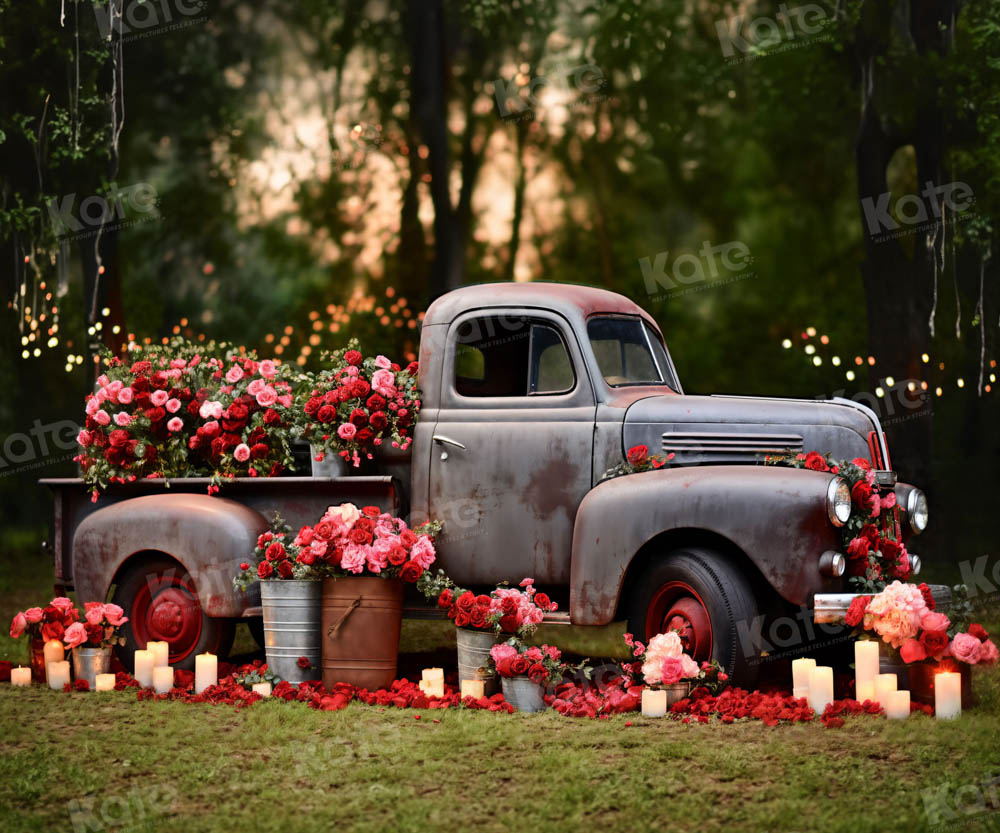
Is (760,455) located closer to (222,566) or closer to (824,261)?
(222,566)

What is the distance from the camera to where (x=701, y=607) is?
6082mm

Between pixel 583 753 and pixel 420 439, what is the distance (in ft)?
7.57

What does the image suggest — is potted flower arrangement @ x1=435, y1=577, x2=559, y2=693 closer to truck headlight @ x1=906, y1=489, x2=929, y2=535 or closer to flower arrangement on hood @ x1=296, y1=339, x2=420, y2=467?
flower arrangement on hood @ x1=296, y1=339, x2=420, y2=467

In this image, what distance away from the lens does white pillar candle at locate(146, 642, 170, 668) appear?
696cm

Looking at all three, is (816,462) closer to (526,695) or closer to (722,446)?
(722,446)

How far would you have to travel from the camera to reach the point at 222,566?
692cm

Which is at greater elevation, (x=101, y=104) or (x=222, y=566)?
(x=101, y=104)

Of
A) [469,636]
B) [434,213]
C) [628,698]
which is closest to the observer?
[628,698]

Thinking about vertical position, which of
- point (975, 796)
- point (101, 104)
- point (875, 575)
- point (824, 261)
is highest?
point (101, 104)

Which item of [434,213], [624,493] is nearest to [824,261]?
[434,213]

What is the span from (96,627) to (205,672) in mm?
775

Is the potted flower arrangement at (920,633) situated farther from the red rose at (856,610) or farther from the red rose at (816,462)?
the red rose at (816,462)

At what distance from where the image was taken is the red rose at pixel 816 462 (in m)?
6.26

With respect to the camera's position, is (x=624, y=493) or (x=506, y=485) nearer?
(x=624, y=493)
